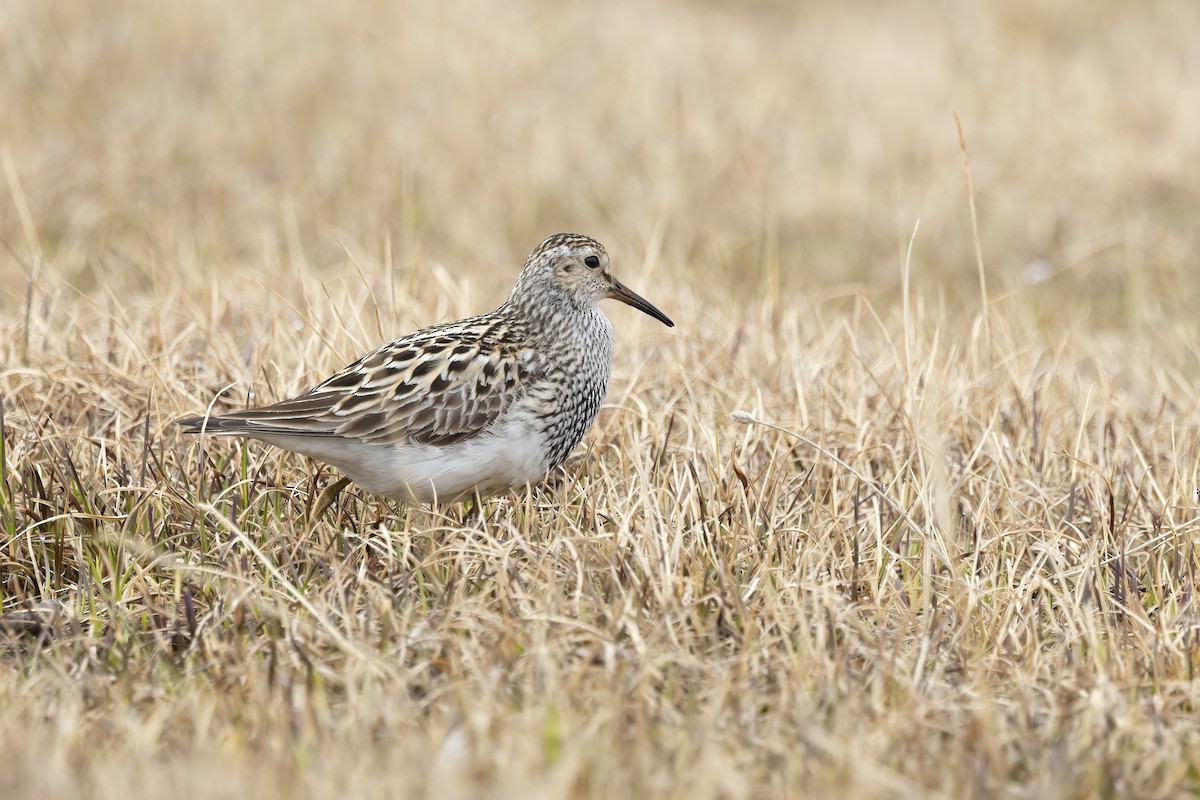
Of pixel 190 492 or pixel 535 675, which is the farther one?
pixel 190 492

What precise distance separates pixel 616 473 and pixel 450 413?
771mm

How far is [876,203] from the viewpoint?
1113 cm

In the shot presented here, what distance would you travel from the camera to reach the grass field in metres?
3.86

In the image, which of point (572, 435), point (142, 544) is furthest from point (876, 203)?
point (142, 544)

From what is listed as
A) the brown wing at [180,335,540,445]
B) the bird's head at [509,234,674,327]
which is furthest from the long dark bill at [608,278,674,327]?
the brown wing at [180,335,540,445]

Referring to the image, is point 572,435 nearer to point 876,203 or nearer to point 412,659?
point 412,659

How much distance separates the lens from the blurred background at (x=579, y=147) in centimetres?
1023

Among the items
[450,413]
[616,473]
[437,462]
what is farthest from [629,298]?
[437,462]

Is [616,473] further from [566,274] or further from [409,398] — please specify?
[409,398]

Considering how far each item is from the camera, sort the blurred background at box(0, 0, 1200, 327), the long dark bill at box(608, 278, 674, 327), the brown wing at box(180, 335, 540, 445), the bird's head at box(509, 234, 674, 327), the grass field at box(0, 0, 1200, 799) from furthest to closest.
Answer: the blurred background at box(0, 0, 1200, 327) → the long dark bill at box(608, 278, 674, 327) → the bird's head at box(509, 234, 674, 327) → the brown wing at box(180, 335, 540, 445) → the grass field at box(0, 0, 1200, 799)

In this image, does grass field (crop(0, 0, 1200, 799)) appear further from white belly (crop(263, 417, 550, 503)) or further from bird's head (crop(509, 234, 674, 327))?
bird's head (crop(509, 234, 674, 327))

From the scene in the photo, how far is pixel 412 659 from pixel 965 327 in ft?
12.7

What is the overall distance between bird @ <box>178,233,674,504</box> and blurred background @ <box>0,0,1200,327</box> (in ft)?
11.0

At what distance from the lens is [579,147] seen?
11.5 meters
